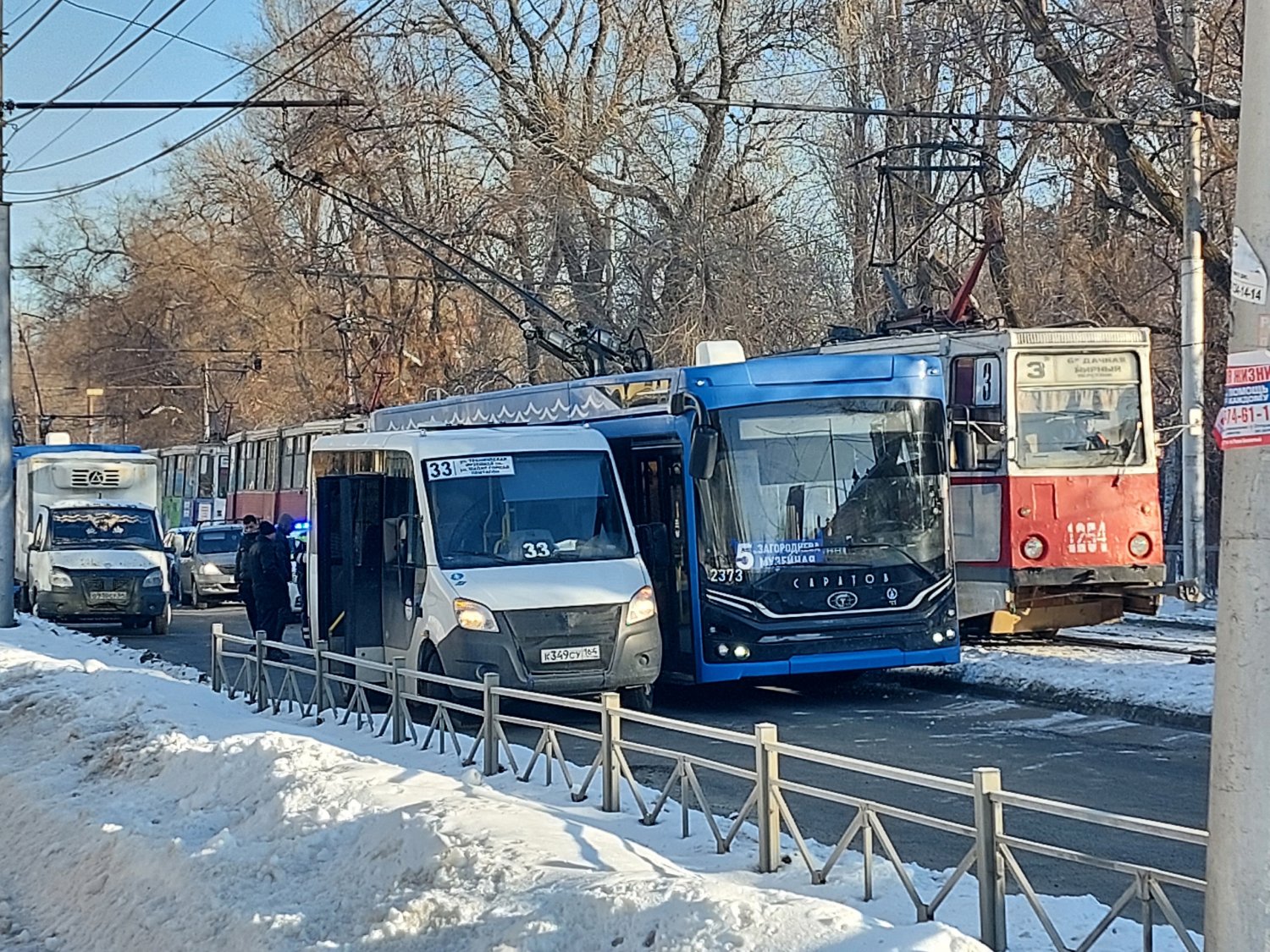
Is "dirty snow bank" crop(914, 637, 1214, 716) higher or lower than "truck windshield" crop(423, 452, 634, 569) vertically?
lower

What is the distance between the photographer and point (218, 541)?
34000 mm

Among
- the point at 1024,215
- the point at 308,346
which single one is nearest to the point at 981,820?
the point at 1024,215

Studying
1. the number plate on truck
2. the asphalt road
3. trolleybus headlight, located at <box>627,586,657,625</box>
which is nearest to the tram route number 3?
the asphalt road

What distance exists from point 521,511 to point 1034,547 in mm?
5724

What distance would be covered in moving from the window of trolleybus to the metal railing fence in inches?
74.5

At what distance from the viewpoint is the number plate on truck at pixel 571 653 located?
13.1 m

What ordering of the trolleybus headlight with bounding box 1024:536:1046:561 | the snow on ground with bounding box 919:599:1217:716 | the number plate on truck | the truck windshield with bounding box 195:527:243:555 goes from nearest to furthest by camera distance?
1. the number plate on truck
2. the snow on ground with bounding box 919:599:1217:716
3. the trolleybus headlight with bounding box 1024:536:1046:561
4. the truck windshield with bounding box 195:527:243:555

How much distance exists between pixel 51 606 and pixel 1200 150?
1713 centimetres

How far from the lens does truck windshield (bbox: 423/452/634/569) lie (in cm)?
1389

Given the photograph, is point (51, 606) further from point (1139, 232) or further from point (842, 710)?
point (1139, 232)

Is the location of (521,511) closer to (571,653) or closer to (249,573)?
(571,653)

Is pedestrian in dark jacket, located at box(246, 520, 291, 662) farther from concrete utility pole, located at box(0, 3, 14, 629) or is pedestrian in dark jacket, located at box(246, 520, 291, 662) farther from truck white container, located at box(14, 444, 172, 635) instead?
truck white container, located at box(14, 444, 172, 635)

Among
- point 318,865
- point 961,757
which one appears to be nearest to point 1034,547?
point 961,757

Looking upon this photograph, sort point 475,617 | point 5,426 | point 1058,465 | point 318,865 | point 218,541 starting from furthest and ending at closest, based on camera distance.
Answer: point 218,541, point 5,426, point 1058,465, point 475,617, point 318,865
